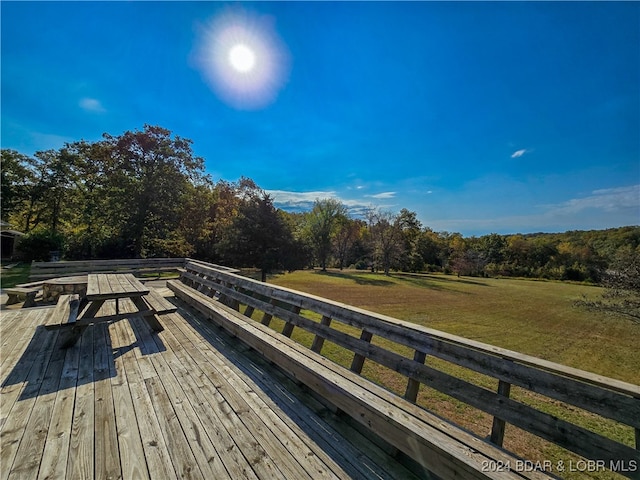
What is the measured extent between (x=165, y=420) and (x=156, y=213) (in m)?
15.3

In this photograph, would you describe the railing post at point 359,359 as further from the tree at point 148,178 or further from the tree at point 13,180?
the tree at point 13,180

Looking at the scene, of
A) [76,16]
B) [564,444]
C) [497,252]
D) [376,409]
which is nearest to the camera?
[564,444]

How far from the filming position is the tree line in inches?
557

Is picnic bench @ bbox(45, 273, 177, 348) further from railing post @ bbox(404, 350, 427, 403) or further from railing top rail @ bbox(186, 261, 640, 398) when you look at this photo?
railing post @ bbox(404, 350, 427, 403)

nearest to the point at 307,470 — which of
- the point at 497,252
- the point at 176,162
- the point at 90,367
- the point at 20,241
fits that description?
the point at 90,367

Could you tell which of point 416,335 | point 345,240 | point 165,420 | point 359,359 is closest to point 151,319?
point 165,420

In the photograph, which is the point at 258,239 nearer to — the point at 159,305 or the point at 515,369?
the point at 159,305

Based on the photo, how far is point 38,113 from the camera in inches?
415

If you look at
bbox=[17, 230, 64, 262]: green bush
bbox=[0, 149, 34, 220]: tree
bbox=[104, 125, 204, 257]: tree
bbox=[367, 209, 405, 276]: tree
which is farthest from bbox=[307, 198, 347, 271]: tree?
bbox=[0, 149, 34, 220]: tree

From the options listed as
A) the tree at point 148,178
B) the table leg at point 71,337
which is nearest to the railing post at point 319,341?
the table leg at point 71,337

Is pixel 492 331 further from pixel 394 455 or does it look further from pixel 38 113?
pixel 38 113

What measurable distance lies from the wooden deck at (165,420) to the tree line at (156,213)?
11.1 meters

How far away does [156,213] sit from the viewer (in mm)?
14742

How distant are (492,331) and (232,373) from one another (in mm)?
9998
